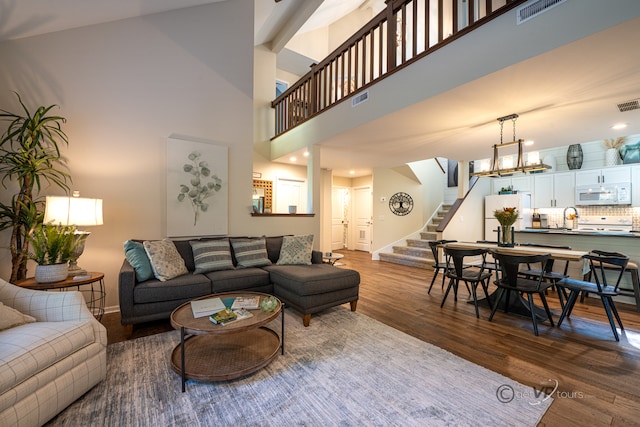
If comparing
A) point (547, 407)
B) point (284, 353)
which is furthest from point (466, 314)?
point (284, 353)

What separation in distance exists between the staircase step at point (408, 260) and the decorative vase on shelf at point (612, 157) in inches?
171

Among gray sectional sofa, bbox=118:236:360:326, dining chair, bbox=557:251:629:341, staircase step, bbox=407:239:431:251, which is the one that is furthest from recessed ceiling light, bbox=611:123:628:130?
gray sectional sofa, bbox=118:236:360:326

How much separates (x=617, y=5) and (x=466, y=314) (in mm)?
3030

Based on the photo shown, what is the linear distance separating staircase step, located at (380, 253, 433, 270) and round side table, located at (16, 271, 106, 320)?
18.2 feet

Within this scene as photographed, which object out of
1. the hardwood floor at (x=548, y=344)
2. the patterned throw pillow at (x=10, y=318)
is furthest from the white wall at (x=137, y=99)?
the patterned throw pillow at (x=10, y=318)

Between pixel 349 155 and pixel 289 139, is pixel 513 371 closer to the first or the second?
pixel 349 155

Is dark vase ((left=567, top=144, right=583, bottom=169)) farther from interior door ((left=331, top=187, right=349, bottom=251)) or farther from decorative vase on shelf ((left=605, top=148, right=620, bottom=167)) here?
interior door ((left=331, top=187, right=349, bottom=251))

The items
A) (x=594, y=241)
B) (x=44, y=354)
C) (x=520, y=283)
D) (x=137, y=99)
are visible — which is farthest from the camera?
(x=594, y=241)

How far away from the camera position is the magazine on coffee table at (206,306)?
206 centimetres

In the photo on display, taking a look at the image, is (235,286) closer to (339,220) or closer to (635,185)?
(339,220)

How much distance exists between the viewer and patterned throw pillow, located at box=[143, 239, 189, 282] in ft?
9.34

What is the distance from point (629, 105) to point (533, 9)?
1958mm

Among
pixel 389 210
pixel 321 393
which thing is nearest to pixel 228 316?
pixel 321 393

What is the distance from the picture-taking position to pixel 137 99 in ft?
11.4
